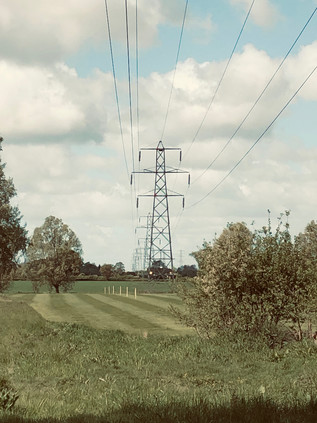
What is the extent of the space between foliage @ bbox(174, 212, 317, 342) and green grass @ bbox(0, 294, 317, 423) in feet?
3.34

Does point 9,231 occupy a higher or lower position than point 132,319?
higher

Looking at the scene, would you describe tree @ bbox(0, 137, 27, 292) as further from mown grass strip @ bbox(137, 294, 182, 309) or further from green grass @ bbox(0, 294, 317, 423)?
green grass @ bbox(0, 294, 317, 423)

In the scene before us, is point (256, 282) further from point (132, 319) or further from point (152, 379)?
point (132, 319)

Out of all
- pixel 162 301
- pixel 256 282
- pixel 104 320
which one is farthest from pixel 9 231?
pixel 256 282

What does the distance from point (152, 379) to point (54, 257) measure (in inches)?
4041

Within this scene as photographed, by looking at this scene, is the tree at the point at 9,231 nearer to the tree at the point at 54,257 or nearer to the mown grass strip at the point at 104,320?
the mown grass strip at the point at 104,320

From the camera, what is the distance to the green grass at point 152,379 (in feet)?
31.0

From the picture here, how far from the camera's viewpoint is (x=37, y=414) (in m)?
10.1

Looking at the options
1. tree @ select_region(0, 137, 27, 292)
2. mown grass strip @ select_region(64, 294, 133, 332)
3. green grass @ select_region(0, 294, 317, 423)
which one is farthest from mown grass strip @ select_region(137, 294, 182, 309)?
green grass @ select_region(0, 294, 317, 423)

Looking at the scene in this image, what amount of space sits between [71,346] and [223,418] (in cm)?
1304

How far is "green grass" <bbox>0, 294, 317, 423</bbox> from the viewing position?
945 cm

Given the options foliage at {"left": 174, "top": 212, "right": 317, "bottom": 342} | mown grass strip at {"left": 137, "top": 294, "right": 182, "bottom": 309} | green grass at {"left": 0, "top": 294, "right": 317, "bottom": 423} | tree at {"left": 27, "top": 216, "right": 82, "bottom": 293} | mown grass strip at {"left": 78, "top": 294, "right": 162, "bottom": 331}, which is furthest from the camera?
tree at {"left": 27, "top": 216, "right": 82, "bottom": 293}

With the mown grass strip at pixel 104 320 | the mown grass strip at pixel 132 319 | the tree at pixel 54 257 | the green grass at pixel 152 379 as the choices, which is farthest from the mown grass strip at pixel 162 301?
the tree at pixel 54 257

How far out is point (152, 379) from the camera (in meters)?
14.8
